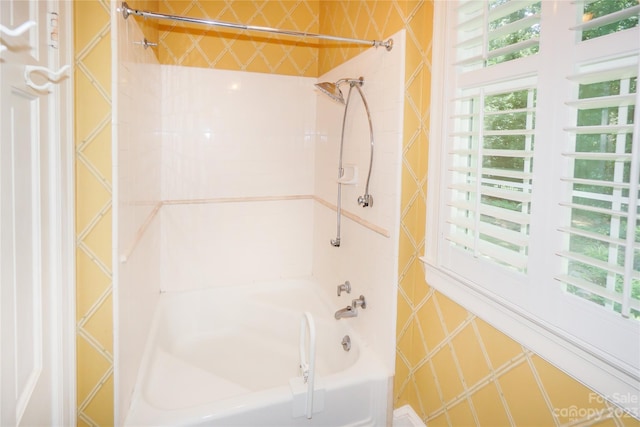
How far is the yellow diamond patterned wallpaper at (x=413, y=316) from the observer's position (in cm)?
117

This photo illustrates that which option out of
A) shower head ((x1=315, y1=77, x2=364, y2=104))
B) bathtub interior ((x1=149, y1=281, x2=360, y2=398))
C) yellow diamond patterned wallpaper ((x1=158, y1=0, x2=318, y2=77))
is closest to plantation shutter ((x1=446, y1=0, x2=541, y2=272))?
shower head ((x1=315, y1=77, x2=364, y2=104))

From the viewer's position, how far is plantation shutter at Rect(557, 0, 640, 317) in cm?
85

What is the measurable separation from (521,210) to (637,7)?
23.0 inches

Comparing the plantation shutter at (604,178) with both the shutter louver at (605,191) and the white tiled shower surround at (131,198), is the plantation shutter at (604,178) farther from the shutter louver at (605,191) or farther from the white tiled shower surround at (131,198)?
the white tiled shower surround at (131,198)

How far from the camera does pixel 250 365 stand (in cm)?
241

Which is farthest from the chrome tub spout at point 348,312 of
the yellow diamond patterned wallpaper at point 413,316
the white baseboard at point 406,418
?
the white baseboard at point 406,418

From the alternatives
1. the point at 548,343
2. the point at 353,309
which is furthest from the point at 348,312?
the point at 548,343

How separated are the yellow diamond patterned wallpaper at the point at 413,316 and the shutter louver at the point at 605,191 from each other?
29 centimetres

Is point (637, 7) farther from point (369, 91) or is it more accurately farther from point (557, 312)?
point (369, 91)

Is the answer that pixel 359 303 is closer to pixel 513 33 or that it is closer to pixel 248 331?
pixel 248 331

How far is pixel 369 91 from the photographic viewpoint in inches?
77.7

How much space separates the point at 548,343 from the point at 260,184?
7.02 feet

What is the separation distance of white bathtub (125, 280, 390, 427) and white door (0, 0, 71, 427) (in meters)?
0.54

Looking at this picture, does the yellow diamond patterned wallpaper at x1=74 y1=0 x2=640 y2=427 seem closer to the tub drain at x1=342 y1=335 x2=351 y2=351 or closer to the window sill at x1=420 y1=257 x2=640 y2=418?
the window sill at x1=420 y1=257 x2=640 y2=418
